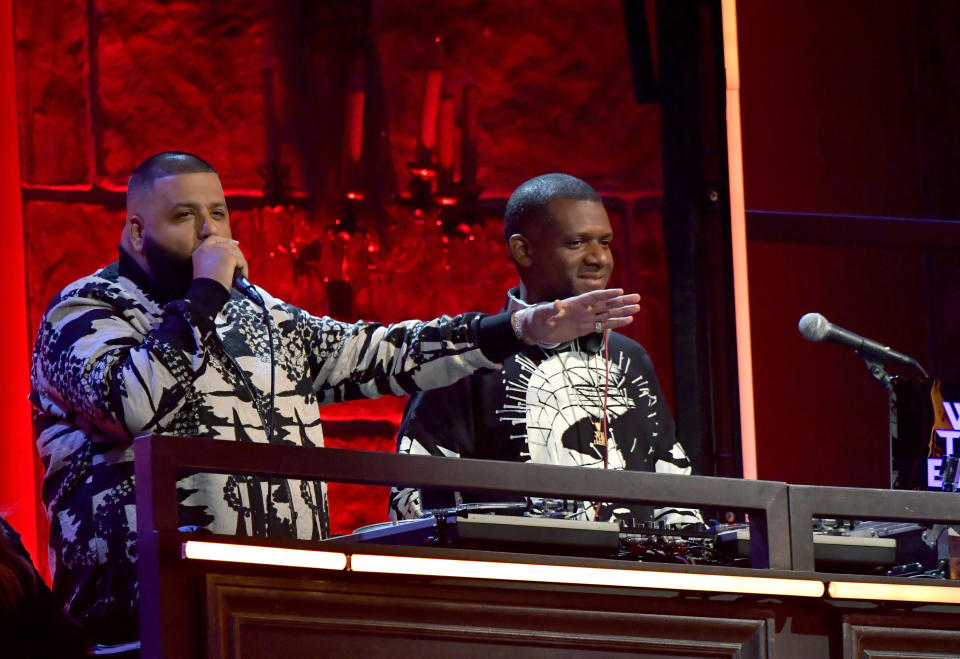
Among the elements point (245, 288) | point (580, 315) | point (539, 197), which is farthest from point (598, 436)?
point (245, 288)

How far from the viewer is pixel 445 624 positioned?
2.13 meters

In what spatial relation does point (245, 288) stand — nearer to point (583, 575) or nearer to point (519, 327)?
point (519, 327)

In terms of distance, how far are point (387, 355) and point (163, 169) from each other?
0.60 metres

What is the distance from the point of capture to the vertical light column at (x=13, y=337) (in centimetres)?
410

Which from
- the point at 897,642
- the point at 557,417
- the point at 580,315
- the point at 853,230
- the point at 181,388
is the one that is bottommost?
the point at 897,642

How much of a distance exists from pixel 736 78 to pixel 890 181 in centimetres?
114

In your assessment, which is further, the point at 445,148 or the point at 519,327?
the point at 445,148

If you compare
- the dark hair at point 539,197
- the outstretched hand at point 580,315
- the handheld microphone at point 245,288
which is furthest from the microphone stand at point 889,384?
the handheld microphone at point 245,288

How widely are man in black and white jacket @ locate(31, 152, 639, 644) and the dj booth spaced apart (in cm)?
50

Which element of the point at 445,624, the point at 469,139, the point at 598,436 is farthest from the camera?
the point at 469,139

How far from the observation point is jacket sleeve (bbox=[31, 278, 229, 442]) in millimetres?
2539

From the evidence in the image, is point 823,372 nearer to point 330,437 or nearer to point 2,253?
point 330,437

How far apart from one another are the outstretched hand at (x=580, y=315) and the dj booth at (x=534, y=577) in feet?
1.40

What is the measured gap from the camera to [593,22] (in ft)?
16.4
